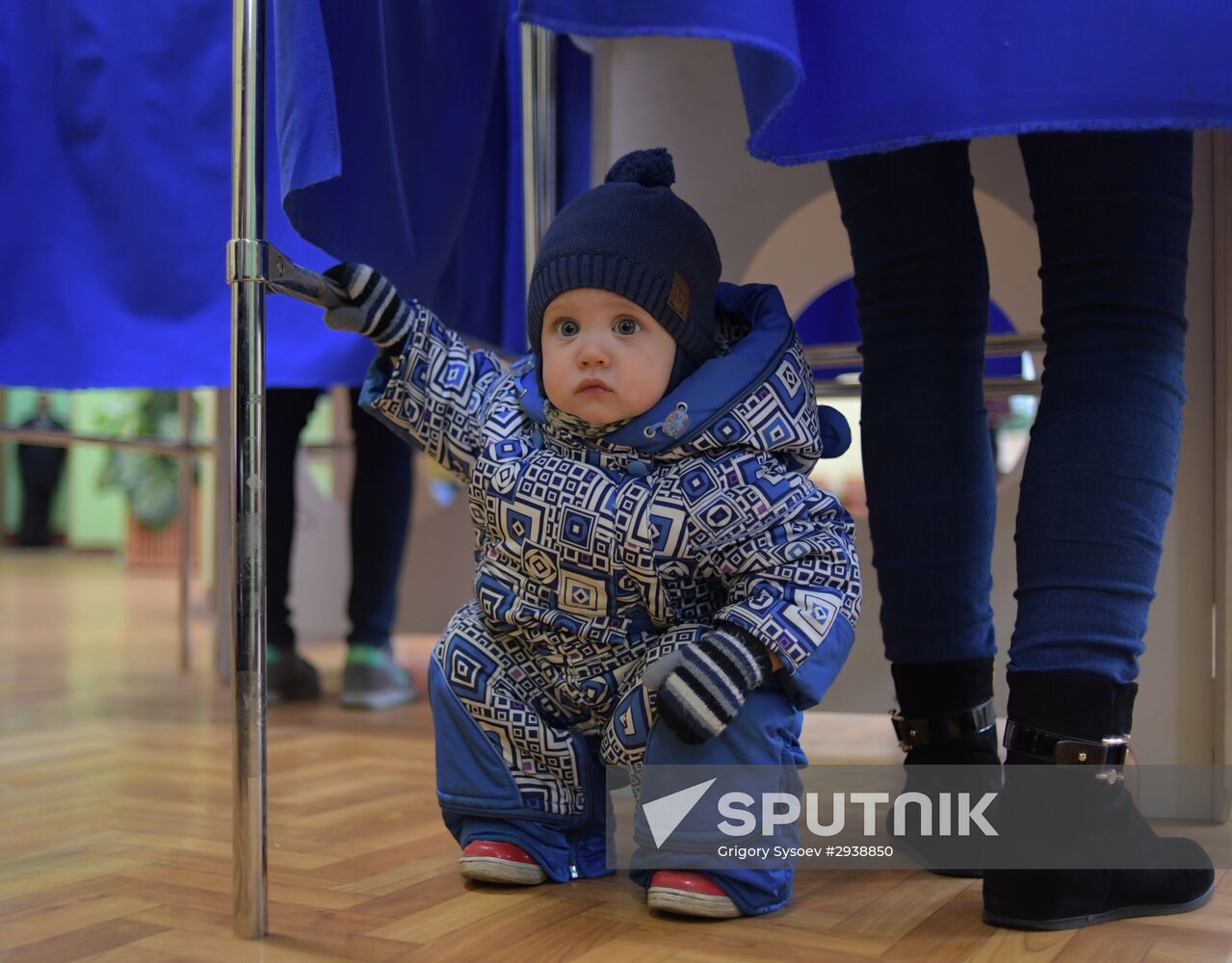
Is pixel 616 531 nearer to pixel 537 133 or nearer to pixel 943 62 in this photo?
pixel 943 62

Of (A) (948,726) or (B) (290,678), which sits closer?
(A) (948,726)

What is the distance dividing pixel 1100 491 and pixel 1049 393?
0.07 meters

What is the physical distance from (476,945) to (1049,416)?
1.44ft

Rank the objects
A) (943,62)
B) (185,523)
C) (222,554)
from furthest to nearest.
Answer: (185,523)
(222,554)
(943,62)

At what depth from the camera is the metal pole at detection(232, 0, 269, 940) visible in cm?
63

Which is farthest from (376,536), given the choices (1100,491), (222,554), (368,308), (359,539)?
(1100,491)

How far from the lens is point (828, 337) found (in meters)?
1.55

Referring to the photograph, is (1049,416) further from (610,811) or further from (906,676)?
(610,811)

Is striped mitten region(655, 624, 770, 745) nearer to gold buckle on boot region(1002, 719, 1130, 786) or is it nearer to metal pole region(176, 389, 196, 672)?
gold buckle on boot region(1002, 719, 1130, 786)

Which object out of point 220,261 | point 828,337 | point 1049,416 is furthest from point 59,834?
point 828,337

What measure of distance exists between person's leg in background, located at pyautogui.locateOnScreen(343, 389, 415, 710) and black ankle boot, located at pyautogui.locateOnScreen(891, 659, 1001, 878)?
0.90 meters

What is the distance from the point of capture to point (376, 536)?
161cm

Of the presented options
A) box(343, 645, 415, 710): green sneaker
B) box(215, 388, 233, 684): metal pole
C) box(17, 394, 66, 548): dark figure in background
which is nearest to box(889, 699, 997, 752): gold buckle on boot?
box(343, 645, 415, 710): green sneaker

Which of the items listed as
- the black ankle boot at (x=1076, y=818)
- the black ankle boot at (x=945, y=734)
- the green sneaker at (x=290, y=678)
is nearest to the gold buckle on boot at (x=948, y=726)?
the black ankle boot at (x=945, y=734)
